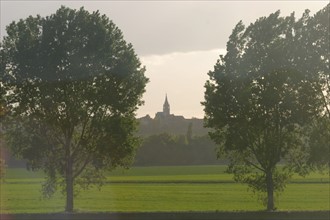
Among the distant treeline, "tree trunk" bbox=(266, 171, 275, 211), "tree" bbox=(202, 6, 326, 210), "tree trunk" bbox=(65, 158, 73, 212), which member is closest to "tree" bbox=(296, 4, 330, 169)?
"tree" bbox=(202, 6, 326, 210)

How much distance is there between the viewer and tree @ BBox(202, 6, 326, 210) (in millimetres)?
36625

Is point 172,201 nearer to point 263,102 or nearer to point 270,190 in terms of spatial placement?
point 270,190

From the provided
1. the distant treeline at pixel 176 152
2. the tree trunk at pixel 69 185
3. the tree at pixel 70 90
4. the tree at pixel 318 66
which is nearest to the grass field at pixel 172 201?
the tree trunk at pixel 69 185

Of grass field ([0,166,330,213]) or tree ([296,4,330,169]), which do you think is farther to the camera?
grass field ([0,166,330,213])

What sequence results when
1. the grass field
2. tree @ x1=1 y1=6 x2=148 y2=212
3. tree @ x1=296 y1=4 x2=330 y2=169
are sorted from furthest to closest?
the grass field → tree @ x1=1 y1=6 x2=148 y2=212 → tree @ x1=296 y1=4 x2=330 y2=169

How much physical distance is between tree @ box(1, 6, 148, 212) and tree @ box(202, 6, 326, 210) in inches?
210

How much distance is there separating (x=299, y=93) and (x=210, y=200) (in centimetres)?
1881

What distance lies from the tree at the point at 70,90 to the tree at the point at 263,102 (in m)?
5.33

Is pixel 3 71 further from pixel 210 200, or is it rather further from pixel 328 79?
pixel 210 200

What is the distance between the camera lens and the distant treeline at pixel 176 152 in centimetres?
12850

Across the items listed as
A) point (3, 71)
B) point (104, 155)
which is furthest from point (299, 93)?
point (3, 71)

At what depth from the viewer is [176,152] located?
448 ft

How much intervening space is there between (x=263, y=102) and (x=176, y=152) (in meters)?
101

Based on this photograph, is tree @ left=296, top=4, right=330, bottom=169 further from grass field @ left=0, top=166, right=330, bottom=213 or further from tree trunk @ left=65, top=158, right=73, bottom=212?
tree trunk @ left=65, top=158, right=73, bottom=212
